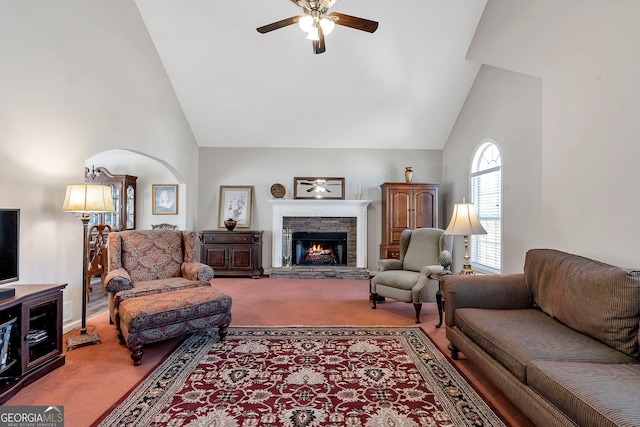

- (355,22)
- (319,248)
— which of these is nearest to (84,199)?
(355,22)

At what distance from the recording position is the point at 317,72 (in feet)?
16.1

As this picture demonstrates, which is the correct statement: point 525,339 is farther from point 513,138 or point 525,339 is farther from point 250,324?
point 513,138

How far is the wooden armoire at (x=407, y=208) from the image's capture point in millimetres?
5773

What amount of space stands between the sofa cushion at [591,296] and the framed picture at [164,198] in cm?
607

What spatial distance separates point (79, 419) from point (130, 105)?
144 inches

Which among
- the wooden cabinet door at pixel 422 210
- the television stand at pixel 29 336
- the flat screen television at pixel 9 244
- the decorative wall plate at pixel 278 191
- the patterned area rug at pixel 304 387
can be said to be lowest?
the patterned area rug at pixel 304 387

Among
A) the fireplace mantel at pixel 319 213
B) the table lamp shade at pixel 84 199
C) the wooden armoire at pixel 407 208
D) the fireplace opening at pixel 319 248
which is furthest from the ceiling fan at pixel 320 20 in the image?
the fireplace opening at pixel 319 248

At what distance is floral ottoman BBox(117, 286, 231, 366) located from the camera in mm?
2455

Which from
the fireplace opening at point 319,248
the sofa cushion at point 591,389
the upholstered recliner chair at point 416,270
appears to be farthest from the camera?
the fireplace opening at point 319,248

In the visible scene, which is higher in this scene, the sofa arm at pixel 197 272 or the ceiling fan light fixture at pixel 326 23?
the ceiling fan light fixture at pixel 326 23

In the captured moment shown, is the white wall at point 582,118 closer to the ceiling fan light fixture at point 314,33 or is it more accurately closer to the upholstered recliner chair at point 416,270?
the upholstered recliner chair at point 416,270

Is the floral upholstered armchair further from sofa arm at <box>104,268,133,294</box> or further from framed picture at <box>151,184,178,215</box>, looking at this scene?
framed picture at <box>151,184,178,215</box>

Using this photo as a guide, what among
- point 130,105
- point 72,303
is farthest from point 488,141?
point 72,303

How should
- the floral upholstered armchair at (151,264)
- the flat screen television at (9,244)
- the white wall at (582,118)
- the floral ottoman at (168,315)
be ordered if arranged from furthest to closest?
1. the floral upholstered armchair at (151,264)
2. the floral ottoman at (168,315)
3. the white wall at (582,118)
4. the flat screen television at (9,244)
